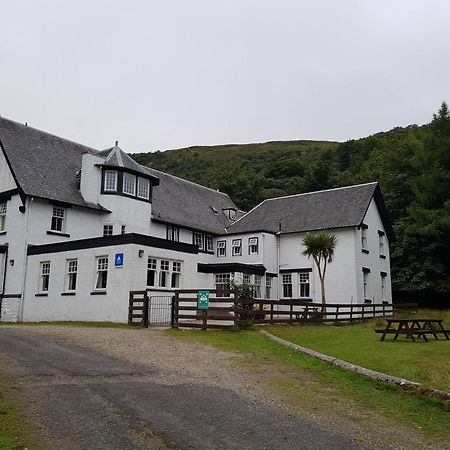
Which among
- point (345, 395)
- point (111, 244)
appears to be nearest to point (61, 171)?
point (111, 244)

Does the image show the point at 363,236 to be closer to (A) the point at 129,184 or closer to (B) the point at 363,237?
(B) the point at 363,237

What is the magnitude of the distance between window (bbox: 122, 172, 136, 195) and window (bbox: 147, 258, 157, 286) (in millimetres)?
8502

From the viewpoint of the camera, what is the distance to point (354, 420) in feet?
24.5

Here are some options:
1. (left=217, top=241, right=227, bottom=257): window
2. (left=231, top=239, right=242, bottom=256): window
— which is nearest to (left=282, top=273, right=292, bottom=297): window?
(left=231, top=239, right=242, bottom=256): window

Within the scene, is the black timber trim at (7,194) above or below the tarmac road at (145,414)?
above

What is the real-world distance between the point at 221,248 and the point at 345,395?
30527mm

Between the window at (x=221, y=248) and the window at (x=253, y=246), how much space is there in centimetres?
262

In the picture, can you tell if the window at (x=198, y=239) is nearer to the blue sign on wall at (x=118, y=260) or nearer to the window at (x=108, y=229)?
the window at (x=108, y=229)

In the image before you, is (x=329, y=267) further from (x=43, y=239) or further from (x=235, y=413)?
(x=235, y=413)

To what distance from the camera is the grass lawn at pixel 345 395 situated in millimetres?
7621

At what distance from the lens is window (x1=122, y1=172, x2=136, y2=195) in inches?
1260

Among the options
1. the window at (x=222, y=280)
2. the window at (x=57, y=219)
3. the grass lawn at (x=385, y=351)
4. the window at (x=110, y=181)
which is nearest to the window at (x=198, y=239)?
the window at (x=222, y=280)

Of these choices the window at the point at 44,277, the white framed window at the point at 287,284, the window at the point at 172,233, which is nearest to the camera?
the window at the point at 44,277

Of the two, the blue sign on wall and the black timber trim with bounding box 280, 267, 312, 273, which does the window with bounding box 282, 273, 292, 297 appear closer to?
the black timber trim with bounding box 280, 267, 312, 273
